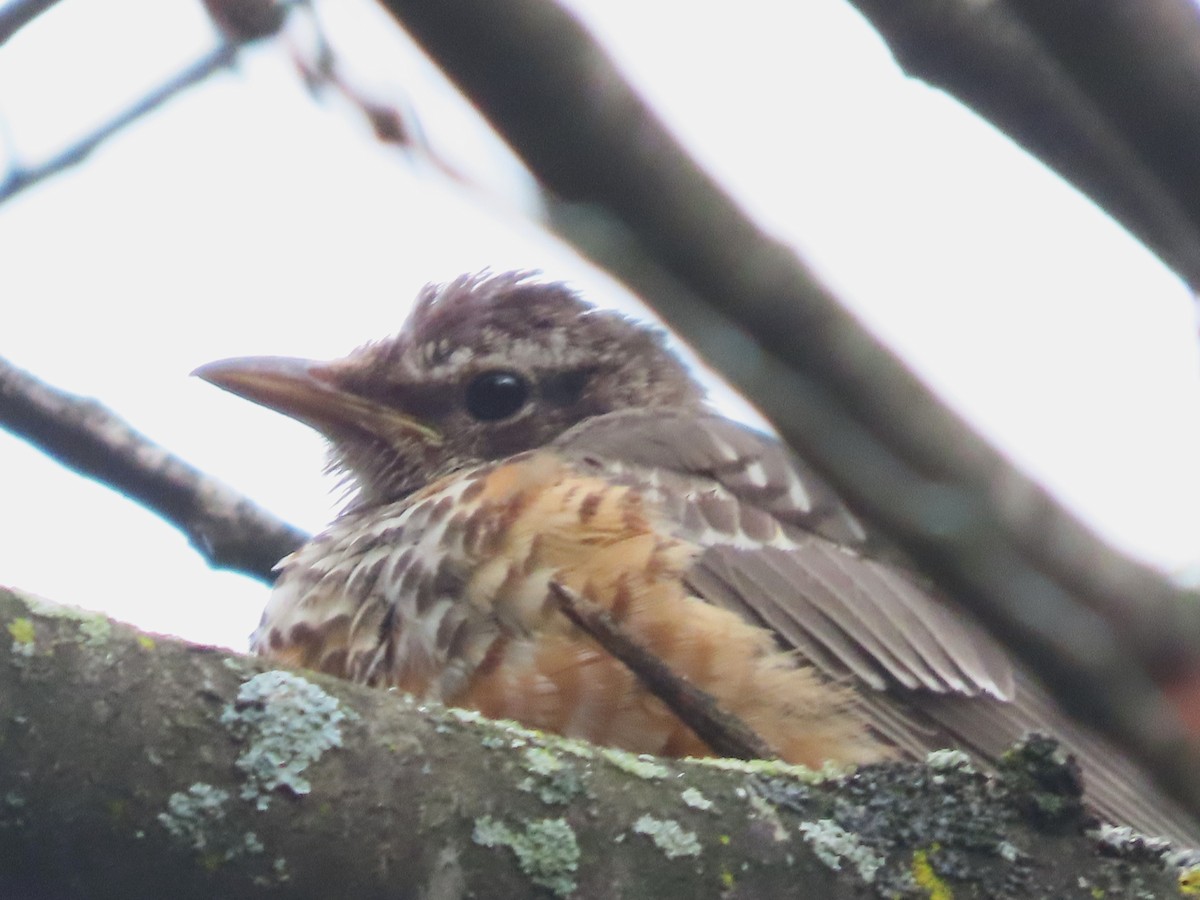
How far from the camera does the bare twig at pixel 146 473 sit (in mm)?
3170

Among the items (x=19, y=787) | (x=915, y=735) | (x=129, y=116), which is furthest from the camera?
(x=915, y=735)

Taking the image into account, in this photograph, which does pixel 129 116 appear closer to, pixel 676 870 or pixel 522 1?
pixel 522 1

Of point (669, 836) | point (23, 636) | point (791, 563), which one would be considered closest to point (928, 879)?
point (669, 836)

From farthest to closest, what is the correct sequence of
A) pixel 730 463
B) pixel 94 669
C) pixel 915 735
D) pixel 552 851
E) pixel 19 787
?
pixel 730 463, pixel 915 735, pixel 552 851, pixel 94 669, pixel 19 787

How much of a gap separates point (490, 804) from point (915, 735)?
1.89 m

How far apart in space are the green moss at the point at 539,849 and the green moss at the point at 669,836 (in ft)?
0.34

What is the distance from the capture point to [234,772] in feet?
5.56

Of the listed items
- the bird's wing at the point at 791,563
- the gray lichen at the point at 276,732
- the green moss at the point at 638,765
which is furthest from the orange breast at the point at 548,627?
the gray lichen at the point at 276,732

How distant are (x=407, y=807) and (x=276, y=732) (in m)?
0.19

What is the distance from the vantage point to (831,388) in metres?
1.97

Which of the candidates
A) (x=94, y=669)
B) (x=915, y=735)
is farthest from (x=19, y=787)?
(x=915, y=735)

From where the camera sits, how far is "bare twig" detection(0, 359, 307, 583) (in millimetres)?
3170

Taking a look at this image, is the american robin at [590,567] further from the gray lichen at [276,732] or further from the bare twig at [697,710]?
the gray lichen at [276,732]

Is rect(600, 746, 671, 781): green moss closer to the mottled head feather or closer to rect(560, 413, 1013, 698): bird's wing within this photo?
rect(560, 413, 1013, 698): bird's wing
